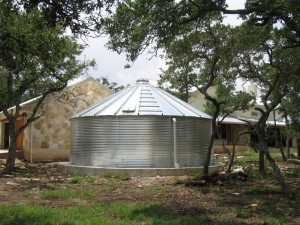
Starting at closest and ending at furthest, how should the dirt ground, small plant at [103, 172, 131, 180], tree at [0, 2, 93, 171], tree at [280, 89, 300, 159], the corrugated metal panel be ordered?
the dirt ground → tree at [0, 2, 93, 171] → small plant at [103, 172, 131, 180] → the corrugated metal panel → tree at [280, 89, 300, 159]

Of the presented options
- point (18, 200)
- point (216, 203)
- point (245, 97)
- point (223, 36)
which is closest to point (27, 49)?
point (18, 200)

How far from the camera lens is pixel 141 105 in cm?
2033

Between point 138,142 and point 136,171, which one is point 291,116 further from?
point 136,171

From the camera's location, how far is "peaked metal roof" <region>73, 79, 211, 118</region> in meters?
19.8

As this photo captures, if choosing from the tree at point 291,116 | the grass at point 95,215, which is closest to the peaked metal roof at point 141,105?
the tree at point 291,116

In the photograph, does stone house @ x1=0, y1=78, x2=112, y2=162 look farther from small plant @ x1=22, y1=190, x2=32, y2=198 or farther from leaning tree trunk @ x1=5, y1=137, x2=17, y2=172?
Result: small plant @ x1=22, y1=190, x2=32, y2=198

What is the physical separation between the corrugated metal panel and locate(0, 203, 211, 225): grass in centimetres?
826

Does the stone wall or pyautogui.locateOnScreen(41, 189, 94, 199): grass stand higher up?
the stone wall

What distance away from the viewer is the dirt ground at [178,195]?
1012cm

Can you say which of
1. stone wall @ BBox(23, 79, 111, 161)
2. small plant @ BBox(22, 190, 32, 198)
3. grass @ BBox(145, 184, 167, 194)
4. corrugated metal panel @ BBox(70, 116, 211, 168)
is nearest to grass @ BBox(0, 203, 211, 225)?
small plant @ BBox(22, 190, 32, 198)

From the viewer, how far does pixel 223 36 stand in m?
16.7

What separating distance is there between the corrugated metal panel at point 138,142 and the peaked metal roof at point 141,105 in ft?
1.06

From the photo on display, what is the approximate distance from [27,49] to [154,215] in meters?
5.52

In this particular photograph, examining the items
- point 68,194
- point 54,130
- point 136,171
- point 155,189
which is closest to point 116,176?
point 136,171
